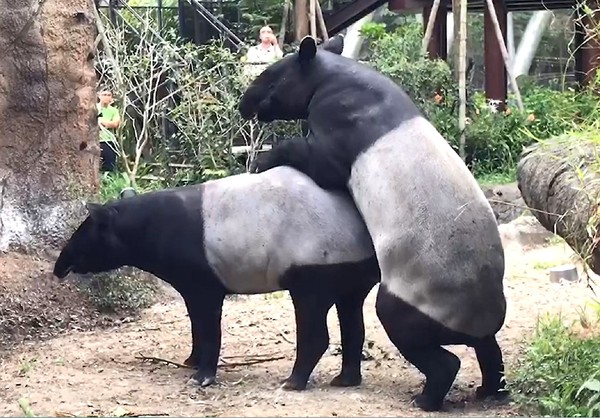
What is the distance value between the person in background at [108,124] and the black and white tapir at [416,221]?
7.11 metres

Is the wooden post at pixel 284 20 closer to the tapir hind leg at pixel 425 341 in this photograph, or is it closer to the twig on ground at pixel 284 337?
the twig on ground at pixel 284 337

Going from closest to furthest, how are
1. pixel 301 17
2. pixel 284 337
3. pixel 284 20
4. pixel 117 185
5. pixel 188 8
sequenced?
pixel 284 337 → pixel 117 185 → pixel 301 17 → pixel 284 20 → pixel 188 8

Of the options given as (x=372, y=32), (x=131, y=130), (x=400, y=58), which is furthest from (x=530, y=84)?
(x=131, y=130)

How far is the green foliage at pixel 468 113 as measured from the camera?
14.7 metres

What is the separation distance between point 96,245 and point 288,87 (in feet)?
5.31

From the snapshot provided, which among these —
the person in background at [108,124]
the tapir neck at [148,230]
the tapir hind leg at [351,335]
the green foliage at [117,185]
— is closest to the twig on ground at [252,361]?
the tapir hind leg at [351,335]

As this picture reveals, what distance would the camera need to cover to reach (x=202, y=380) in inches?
252

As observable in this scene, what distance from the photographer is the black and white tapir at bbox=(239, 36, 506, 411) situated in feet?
18.8

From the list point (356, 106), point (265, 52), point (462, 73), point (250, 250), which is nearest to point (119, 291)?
point (250, 250)

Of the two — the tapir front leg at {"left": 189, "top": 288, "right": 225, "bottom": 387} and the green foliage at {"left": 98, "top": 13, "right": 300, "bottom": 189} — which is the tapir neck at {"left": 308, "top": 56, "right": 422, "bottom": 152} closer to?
the tapir front leg at {"left": 189, "top": 288, "right": 225, "bottom": 387}

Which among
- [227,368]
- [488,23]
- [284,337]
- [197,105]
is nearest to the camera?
[227,368]

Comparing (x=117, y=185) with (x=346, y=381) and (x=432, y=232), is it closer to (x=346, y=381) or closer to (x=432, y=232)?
(x=346, y=381)

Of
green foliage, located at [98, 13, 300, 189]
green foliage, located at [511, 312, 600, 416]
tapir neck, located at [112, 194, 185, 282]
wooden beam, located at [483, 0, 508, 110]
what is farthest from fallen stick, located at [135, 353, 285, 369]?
wooden beam, located at [483, 0, 508, 110]

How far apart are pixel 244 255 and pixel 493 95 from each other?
12.9 m
